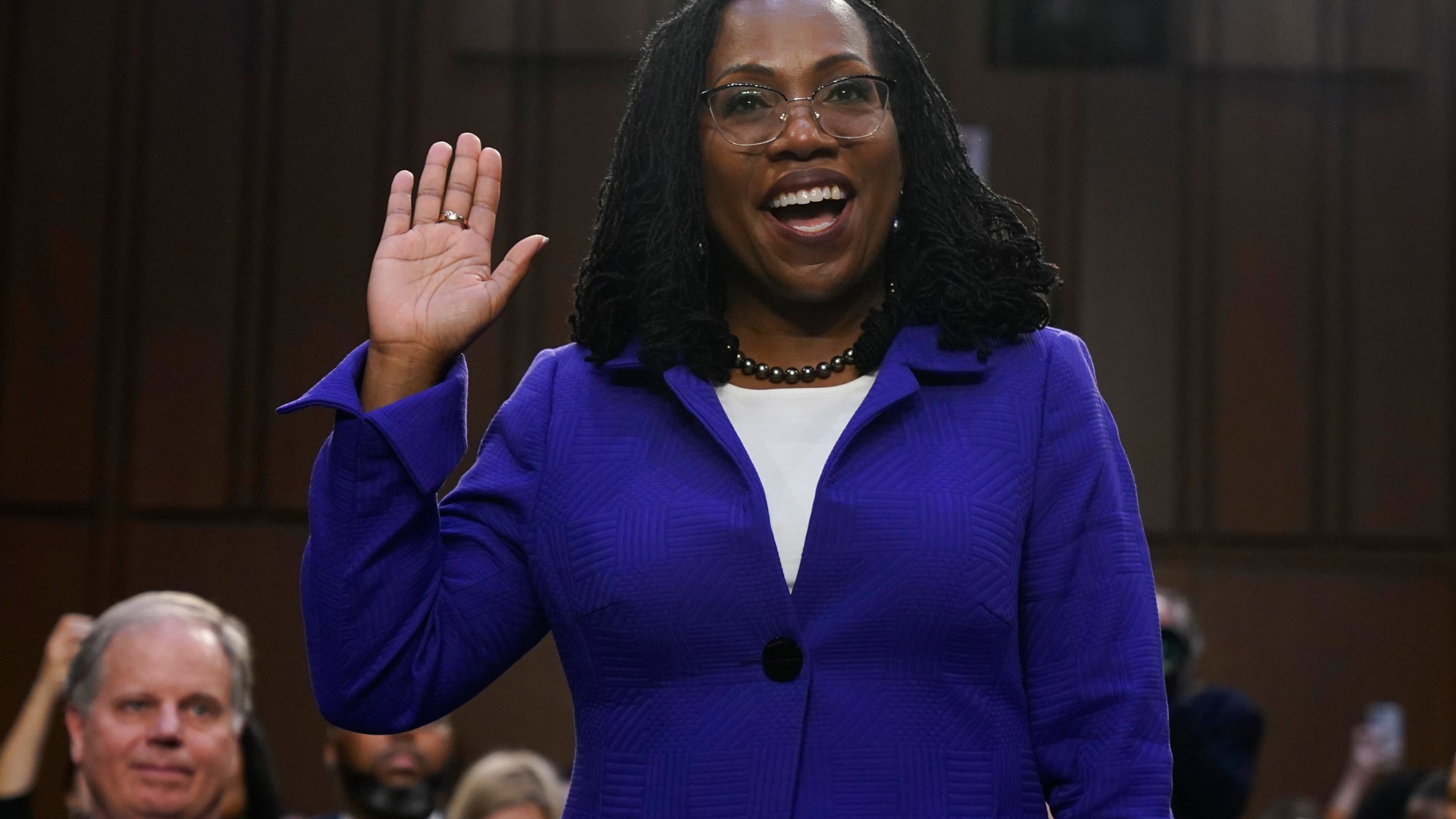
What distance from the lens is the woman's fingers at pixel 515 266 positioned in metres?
1.32

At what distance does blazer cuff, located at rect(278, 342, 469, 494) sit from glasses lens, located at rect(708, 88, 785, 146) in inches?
11.8

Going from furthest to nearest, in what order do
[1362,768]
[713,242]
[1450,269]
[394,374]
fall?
[1450,269], [1362,768], [713,242], [394,374]

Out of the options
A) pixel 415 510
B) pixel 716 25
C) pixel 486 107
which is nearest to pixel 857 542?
pixel 415 510

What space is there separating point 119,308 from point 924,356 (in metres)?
4.55

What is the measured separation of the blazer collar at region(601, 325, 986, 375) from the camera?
127 cm

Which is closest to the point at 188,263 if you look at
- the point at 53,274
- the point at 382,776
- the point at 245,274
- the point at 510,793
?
the point at 245,274

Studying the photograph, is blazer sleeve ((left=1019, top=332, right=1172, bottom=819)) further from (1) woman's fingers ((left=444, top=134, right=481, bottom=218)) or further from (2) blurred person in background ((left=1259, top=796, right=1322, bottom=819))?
(2) blurred person in background ((left=1259, top=796, right=1322, bottom=819))

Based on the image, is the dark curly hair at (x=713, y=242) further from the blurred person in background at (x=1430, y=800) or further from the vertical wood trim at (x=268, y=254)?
the vertical wood trim at (x=268, y=254)

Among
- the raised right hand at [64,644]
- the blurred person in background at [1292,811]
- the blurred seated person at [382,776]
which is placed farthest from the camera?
the blurred person in background at [1292,811]

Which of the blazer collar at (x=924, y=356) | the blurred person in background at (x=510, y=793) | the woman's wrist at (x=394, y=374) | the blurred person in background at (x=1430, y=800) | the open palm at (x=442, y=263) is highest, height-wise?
the open palm at (x=442, y=263)

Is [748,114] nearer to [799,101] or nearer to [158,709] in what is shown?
[799,101]

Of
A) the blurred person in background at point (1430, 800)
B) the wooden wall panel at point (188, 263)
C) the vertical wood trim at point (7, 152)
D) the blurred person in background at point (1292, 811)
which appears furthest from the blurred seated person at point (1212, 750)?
the vertical wood trim at point (7, 152)

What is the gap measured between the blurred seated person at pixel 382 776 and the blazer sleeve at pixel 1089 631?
8.20 ft

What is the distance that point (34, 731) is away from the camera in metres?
2.99
